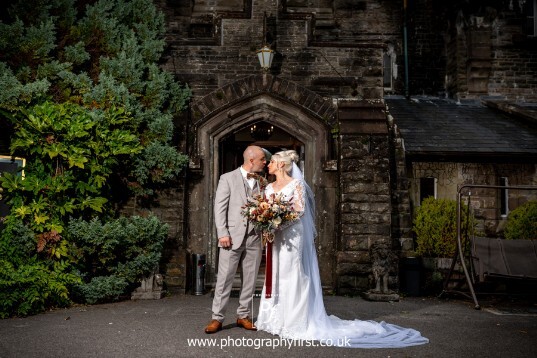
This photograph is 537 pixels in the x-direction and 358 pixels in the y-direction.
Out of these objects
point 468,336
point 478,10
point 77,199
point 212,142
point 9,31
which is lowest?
point 468,336

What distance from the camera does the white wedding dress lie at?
5.37m

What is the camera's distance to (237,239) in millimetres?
5754

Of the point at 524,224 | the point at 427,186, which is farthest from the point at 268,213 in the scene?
the point at 427,186

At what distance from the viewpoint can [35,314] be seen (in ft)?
22.5

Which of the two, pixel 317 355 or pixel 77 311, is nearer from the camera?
pixel 317 355

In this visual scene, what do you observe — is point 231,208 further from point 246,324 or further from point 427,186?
point 427,186

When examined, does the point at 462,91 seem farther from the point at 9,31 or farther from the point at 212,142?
the point at 9,31

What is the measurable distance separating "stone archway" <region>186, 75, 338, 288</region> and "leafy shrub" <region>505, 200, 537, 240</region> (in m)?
3.95

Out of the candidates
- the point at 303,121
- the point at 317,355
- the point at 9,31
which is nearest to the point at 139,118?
the point at 9,31

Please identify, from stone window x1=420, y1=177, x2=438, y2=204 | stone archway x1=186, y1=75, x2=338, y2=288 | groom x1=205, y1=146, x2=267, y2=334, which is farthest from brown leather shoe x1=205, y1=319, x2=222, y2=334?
stone window x1=420, y1=177, x2=438, y2=204

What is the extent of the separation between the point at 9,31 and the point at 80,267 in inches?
153

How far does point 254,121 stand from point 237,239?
4597 millimetres

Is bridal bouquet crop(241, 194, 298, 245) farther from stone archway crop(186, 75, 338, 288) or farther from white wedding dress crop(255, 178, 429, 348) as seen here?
stone archway crop(186, 75, 338, 288)

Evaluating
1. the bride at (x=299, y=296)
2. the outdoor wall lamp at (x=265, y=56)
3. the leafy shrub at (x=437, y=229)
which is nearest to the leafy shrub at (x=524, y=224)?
the leafy shrub at (x=437, y=229)
